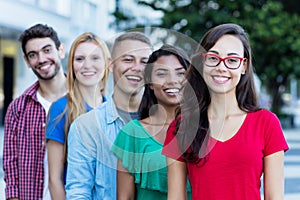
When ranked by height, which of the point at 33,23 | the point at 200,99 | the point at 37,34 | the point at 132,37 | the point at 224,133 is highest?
the point at 33,23

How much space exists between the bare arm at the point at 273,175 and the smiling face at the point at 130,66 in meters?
0.81

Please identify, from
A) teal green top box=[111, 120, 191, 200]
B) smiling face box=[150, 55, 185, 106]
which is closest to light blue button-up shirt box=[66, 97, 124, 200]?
teal green top box=[111, 120, 191, 200]

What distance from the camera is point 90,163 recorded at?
8.91 feet

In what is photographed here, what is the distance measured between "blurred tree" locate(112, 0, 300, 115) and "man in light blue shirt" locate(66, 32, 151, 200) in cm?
1702

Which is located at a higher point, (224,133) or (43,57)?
(43,57)

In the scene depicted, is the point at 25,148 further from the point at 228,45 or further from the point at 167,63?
the point at 228,45

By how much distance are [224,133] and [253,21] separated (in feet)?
63.2

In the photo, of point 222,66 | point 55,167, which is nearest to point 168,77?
point 222,66

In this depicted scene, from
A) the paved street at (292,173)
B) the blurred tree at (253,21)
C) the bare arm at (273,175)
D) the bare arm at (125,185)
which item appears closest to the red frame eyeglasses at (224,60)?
the bare arm at (273,175)

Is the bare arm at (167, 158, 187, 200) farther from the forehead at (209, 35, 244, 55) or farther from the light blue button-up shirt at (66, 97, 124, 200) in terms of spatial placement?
the forehead at (209, 35, 244, 55)

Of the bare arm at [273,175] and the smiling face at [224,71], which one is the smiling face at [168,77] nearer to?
the smiling face at [224,71]

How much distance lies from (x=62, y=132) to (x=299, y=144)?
50.8ft

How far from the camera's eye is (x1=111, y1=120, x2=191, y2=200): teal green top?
2549 mm

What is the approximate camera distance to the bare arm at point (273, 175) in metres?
2.27
